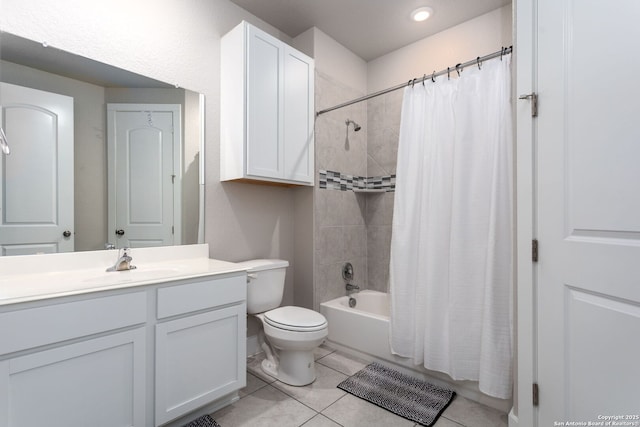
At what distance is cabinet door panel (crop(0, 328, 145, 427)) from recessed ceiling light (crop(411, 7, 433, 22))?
2786 mm

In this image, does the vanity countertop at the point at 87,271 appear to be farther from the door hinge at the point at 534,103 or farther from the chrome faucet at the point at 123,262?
the door hinge at the point at 534,103

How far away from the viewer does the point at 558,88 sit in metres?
1.23

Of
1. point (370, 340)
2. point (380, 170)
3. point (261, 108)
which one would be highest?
point (261, 108)

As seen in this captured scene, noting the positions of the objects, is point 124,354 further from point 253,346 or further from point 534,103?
point 534,103

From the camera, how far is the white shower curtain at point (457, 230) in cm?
168

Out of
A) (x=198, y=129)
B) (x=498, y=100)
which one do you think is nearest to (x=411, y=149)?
(x=498, y=100)

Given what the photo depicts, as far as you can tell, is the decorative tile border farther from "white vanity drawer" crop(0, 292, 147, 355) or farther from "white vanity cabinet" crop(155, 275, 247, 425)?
"white vanity drawer" crop(0, 292, 147, 355)

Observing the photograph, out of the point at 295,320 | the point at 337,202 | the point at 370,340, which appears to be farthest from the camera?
the point at 337,202

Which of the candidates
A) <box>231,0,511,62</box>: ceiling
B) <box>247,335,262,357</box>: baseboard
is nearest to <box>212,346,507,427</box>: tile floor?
<box>247,335,262,357</box>: baseboard

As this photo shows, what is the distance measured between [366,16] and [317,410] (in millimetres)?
2793

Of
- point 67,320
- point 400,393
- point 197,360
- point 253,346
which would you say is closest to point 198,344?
point 197,360

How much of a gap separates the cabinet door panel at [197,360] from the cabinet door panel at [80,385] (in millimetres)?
94

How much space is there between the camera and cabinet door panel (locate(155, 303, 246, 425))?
140cm

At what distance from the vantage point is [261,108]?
2098 mm
